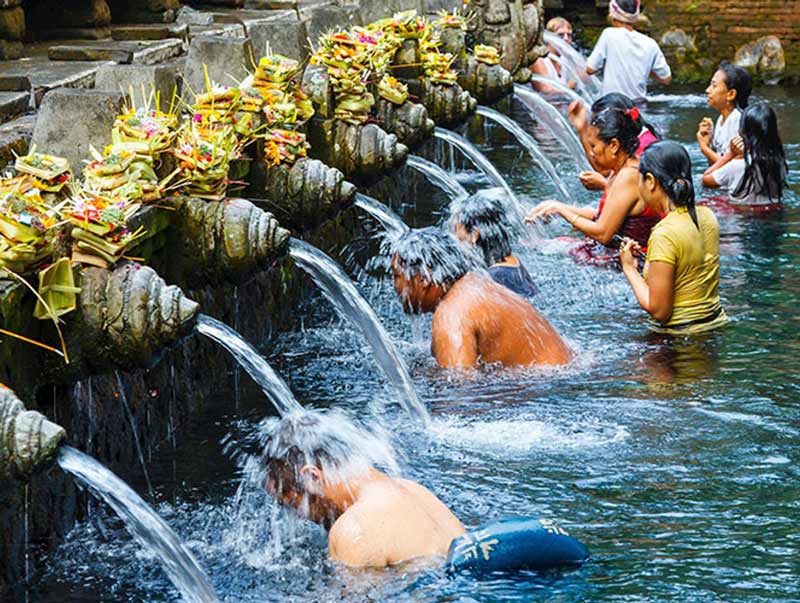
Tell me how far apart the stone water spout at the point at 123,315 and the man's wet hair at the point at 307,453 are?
0.77 m

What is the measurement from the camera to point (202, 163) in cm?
651

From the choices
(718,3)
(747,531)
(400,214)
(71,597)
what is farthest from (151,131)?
(718,3)

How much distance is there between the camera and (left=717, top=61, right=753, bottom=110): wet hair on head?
10.8 meters

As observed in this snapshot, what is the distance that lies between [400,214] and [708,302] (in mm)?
4159

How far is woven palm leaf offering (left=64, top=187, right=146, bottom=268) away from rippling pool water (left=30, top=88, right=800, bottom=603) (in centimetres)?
109

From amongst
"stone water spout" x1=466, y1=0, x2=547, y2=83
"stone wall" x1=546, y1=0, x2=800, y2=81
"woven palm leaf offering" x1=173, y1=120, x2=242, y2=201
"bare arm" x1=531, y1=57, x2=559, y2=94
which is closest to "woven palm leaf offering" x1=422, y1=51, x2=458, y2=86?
"stone water spout" x1=466, y1=0, x2=547, y2=83

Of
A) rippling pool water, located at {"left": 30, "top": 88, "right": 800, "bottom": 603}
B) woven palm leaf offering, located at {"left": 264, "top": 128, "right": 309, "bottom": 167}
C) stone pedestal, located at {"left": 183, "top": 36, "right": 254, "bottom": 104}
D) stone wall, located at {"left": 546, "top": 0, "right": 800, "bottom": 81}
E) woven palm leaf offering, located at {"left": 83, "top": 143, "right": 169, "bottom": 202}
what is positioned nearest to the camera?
rippling pool water, located at {"left": 30, "top": 88, "right": 800, "bottom": 603}

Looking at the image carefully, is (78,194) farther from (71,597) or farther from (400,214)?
(400,214)

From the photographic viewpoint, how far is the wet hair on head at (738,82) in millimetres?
10820

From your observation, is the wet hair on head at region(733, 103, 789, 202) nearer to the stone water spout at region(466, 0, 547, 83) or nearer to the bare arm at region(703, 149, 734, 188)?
the bare arm at region(703, 149, 734, 188)

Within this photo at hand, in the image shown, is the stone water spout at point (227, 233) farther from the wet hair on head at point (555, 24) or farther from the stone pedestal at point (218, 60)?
the wet hair on head at point (555, 24)

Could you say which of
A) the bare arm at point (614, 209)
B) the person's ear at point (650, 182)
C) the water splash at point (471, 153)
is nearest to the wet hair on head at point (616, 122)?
the bare arm at point (614, 209)

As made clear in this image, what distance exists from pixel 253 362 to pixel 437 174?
4509mm

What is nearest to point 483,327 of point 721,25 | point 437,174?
point 437,174
